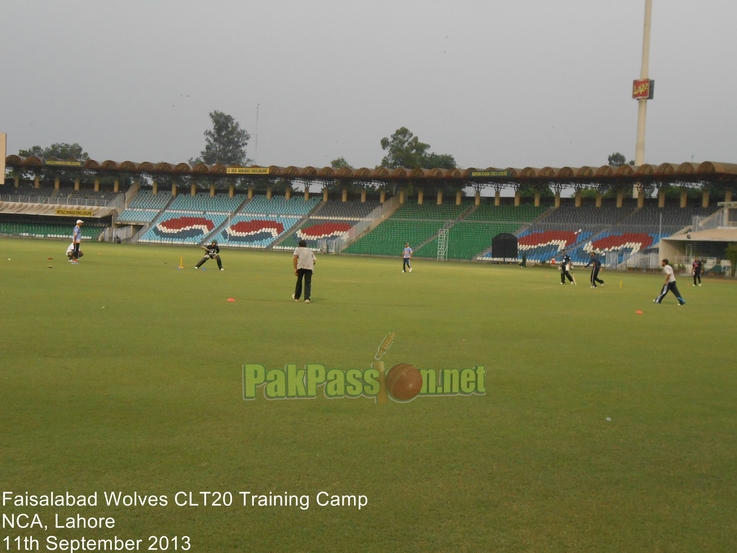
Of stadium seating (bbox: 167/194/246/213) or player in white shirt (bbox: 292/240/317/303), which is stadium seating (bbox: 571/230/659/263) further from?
player in white shirt (bbox: 292/240/317/303)

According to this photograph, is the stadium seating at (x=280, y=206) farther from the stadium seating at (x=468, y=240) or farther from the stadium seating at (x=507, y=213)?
the stadium seating at (x=507, y=213)

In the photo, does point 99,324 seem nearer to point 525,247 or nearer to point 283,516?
point 283,516

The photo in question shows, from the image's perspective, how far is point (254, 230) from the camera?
7456cm

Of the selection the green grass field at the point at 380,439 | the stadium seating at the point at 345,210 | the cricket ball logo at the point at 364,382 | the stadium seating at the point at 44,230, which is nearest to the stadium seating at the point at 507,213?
the stadium seating at the point at 345,210

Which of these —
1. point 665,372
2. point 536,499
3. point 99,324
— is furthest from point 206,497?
point 99,324

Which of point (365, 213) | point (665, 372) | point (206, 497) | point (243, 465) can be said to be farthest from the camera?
point (365, 213)

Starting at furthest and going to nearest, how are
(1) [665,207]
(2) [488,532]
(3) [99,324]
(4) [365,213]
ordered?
(4) [365,213], (1) [665,207], (3) [99,324], (2) [488,532]

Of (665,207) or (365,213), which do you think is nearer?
(665,207)

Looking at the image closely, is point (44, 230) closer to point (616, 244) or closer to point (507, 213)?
point (507, 213)

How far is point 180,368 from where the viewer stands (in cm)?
850

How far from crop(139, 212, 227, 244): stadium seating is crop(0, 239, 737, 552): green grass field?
64.2 m

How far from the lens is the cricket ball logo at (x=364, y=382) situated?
7.15 metres

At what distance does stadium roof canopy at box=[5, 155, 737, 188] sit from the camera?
54.2 m

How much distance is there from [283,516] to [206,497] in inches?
21.8
